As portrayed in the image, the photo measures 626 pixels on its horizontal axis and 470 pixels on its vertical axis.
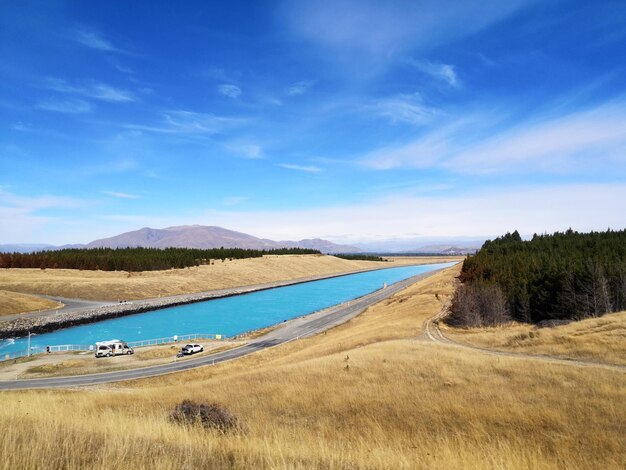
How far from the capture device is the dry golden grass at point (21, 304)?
78294 mm

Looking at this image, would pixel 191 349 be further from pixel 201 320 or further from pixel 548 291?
pixel 548 291

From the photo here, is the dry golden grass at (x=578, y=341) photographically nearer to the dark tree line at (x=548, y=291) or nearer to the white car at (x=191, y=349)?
the dark tree line at (x=548, y=291)

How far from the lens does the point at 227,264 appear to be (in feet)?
509

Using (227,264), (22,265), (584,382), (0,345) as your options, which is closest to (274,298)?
(227,264)

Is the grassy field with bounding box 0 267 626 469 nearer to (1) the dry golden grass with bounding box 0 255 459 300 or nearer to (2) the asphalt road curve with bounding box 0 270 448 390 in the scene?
(2) the asphalt road curve with bounding box 0 270 448 390

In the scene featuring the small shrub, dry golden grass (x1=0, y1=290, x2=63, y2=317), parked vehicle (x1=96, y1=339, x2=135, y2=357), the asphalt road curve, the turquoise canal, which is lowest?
the turquoise canal

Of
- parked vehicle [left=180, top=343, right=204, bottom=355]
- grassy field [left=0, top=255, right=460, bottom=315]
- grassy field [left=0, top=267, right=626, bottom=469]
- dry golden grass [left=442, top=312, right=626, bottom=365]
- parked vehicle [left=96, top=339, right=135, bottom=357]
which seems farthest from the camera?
grassy field [left=0, top=255, right=460, bottom=315]

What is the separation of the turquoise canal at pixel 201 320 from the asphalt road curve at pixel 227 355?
11.4 m

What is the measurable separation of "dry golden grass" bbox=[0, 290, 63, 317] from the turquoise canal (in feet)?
40.4

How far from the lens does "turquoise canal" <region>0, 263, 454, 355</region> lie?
69375 millimetres

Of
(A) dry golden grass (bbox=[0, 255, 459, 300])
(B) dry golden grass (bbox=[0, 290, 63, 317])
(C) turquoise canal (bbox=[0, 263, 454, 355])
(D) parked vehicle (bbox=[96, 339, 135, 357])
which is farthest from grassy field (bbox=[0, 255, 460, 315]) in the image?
(D) parked vehicle (bbox=[96, 339, 135, 357])

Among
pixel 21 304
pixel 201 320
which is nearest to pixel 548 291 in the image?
pixel 201 320

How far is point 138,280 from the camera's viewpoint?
11456 centimetres

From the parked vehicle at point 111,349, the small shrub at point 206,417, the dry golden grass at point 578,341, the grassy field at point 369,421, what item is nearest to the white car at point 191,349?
the parked vehicle at point 111,349
